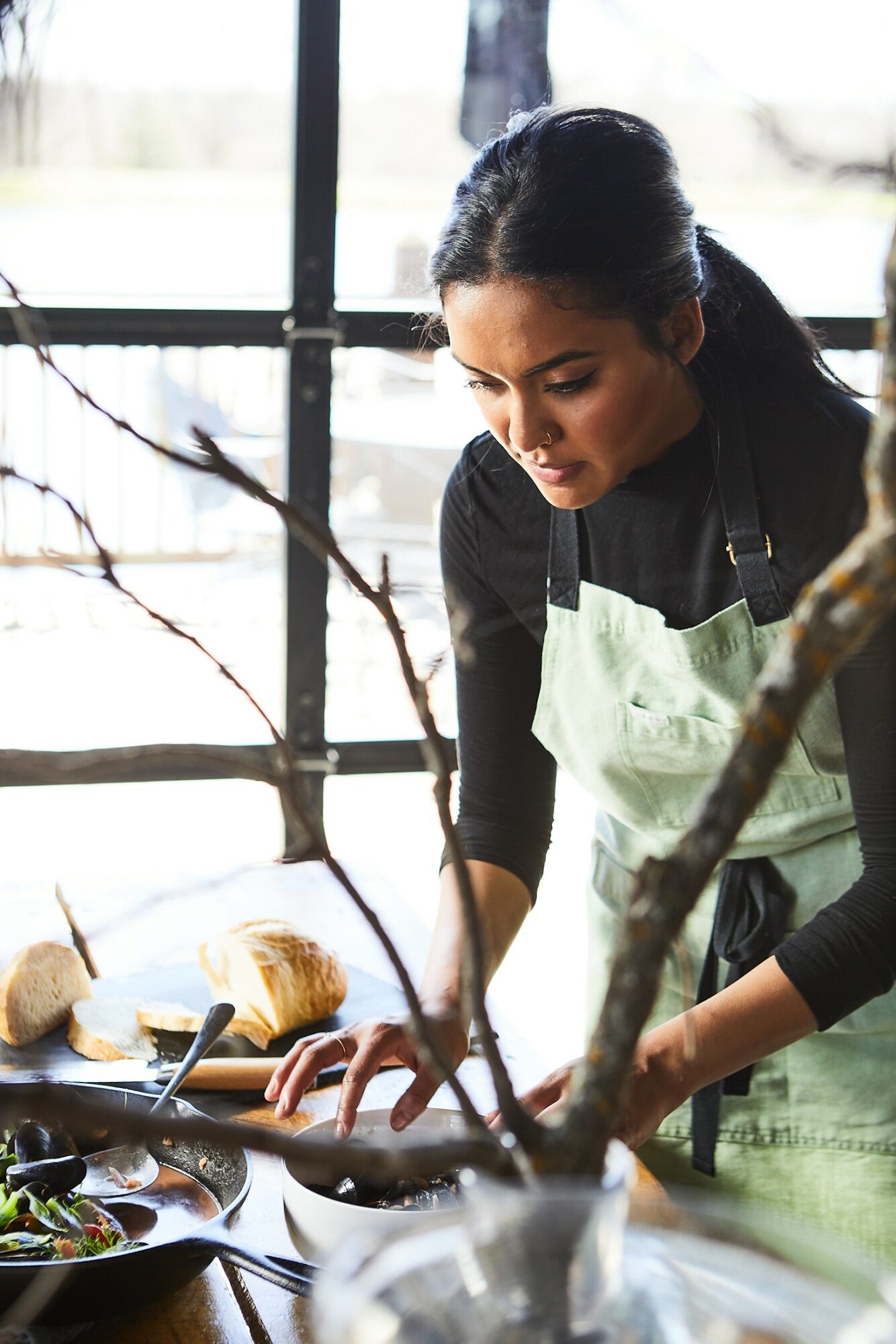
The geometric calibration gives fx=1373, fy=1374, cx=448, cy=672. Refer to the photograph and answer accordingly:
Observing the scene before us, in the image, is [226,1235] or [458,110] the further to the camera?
[458,110]

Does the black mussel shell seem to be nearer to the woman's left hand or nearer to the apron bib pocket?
the woman's left hand

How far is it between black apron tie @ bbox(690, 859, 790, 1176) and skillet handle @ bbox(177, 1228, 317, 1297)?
77cm

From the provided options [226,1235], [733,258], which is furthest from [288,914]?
[733,258]

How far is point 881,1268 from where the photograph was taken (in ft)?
1.47

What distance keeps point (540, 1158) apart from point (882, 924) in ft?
2.72

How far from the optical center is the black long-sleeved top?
4.09ft

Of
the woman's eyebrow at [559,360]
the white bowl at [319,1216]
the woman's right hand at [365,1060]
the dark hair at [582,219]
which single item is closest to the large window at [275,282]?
the dark hair at [582,219]

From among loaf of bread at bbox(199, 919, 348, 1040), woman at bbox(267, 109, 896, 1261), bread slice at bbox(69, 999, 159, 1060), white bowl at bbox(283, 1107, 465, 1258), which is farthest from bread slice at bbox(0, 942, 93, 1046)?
white bowl at bbox(283, 1107, 465, 1258)

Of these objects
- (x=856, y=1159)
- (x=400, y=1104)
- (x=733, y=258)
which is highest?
(x=733, y=258)

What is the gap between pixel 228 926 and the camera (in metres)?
1.54

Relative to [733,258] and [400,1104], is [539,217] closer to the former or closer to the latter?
[733,258]

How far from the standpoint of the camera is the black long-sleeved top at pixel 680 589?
4.09 ft

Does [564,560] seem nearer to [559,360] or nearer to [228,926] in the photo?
[559,360]

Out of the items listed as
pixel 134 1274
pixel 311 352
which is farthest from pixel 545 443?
pixel 311 352
